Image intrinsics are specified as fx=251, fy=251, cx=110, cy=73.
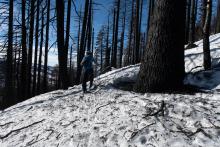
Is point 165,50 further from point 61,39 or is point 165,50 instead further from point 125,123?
point 61,39

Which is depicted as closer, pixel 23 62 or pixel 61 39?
pixel 61 39

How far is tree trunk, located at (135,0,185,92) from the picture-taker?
6785 mm

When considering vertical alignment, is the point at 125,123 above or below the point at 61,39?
below

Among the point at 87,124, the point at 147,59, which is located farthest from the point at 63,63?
the point at 87,124

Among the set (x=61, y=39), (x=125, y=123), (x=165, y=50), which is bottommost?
(x=125, y=123)

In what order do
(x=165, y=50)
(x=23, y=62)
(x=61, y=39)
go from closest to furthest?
1. (x=165, y=50)
2. (x=61, y=39)
3. (x=23, y=62)

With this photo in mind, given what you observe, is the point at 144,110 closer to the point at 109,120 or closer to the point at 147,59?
the point at 109,120

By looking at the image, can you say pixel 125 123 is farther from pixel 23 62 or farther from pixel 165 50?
pixel 23 62

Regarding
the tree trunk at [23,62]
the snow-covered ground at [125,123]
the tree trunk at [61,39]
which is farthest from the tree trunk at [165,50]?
the tree trunk at [23,62]

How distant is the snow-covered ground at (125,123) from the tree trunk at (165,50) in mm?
516

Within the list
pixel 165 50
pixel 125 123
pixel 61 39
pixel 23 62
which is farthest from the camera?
pixel 23 62

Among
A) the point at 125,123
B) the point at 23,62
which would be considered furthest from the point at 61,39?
the point at 125,123

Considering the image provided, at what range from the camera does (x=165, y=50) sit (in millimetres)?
6793

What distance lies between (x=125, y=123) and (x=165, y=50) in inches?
102
